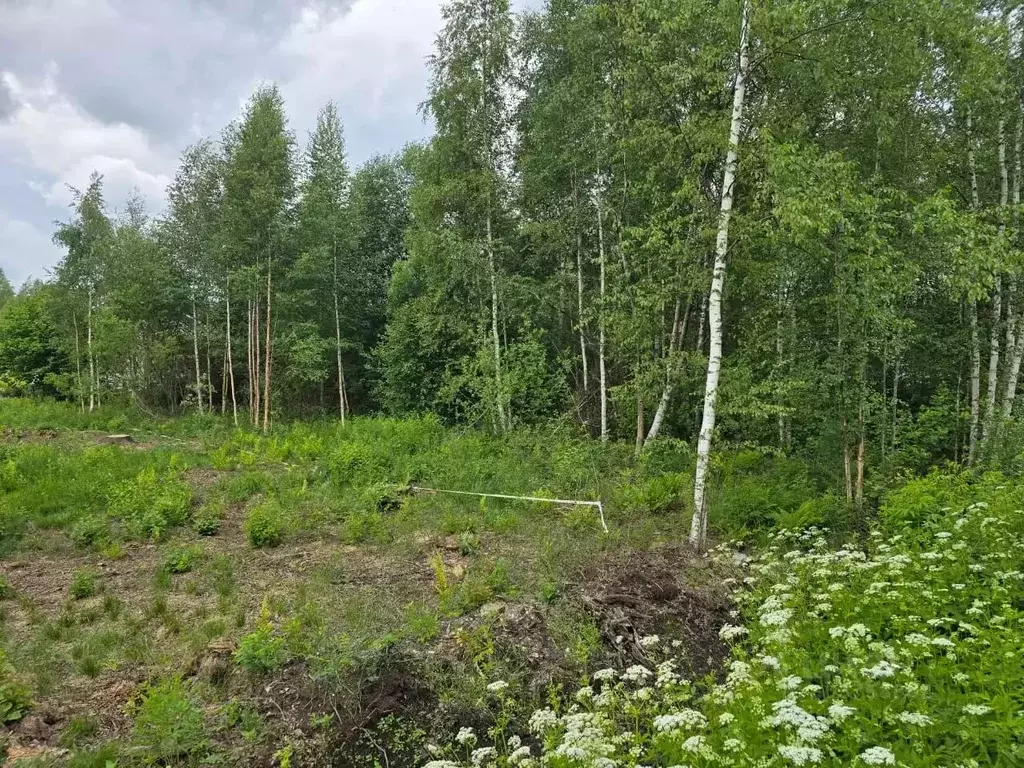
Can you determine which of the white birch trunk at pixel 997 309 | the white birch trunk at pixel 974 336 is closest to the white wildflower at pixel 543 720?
the white birch trunk at pixel 974 336

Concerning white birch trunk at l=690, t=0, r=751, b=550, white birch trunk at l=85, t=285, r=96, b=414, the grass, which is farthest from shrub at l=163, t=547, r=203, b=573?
white birch trunk at l=85, t=285, r=96, b=414

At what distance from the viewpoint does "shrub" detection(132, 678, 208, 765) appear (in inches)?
144

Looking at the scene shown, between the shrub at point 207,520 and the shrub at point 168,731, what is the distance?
4664 millimetres

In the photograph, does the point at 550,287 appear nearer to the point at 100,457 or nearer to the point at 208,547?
the point at 208,547

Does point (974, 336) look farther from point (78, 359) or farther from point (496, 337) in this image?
point (78, 359)

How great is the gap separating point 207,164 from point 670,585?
20.9 m

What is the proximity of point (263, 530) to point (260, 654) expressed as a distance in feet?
11.4

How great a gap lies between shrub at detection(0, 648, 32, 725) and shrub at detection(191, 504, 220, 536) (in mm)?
3821

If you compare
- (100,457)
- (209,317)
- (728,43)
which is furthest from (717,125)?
(209,317)

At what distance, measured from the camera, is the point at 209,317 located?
21.4 metres

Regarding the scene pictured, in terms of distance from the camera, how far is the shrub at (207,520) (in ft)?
26.9

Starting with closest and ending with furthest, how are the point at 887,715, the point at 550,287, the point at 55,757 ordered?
the point at 887,715 → the point at 55,757 → the point at 550,287

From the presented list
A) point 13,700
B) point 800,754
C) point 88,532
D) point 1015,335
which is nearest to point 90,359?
point 88,532

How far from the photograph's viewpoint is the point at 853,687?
9.30ft
